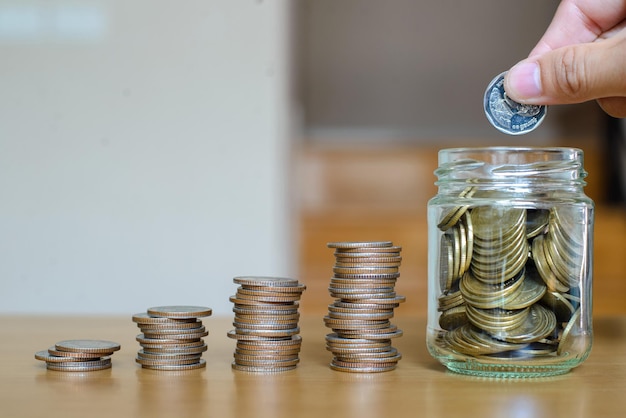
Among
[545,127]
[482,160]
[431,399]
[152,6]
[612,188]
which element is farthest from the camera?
[545,127]

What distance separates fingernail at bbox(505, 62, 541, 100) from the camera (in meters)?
1.00

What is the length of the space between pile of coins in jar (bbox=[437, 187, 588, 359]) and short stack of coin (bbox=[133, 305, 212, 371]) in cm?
29

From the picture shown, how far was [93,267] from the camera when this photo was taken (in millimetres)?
2396

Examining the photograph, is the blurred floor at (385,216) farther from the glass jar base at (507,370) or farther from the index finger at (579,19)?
the glass jar base at (507,370)

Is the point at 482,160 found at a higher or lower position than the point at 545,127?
lower

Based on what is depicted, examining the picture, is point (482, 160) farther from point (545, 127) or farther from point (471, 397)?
point (545, 127)

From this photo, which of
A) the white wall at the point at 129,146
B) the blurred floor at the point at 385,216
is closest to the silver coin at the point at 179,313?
the white wall at the point at 129,146

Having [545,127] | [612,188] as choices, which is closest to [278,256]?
[612,188]

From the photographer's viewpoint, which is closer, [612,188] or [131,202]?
[131,202]

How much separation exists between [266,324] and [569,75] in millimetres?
464

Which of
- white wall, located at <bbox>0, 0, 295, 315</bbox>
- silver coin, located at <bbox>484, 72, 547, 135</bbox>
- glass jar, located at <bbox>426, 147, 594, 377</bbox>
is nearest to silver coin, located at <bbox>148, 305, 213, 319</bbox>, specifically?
glass jar, located at <bbox>426, 147, 594, 377</bbox>

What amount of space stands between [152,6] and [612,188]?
3.43 m

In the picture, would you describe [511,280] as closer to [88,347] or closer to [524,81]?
[524,81]

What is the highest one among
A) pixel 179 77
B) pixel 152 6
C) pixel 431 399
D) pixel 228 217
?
pixel 152 6
